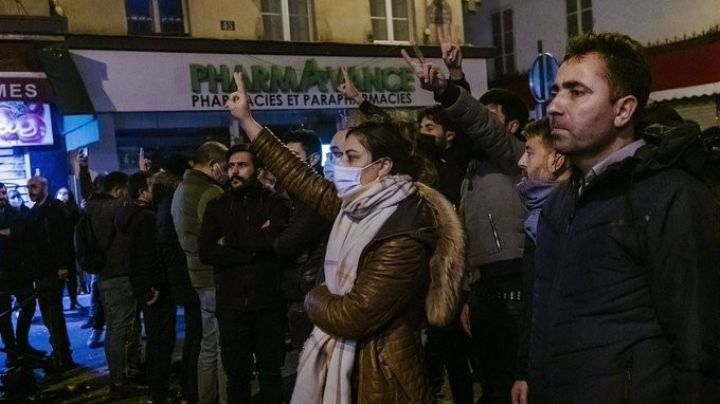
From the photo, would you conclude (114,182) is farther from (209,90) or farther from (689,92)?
(689,92)

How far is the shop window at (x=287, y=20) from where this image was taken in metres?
17.2

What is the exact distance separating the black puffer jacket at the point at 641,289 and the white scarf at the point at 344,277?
94 cm

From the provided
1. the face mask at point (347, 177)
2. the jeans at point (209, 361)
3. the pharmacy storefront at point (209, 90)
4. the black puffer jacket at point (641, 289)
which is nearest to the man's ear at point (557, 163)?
the face mask at point (347, 177)

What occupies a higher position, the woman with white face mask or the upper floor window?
the upper floor window

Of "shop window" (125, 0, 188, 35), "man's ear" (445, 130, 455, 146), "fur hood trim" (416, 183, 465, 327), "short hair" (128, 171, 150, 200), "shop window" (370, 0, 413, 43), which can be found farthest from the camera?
"shop window" (370, 0, 413, 43)

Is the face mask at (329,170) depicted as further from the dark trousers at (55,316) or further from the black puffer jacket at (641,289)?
the dark trousers at (55,316)

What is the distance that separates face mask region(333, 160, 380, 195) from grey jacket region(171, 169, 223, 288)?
9.26 ft

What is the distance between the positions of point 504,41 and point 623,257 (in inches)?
988

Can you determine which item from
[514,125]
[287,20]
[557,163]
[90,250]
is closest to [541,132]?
[557,163]

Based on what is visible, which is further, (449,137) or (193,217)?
(193,217)

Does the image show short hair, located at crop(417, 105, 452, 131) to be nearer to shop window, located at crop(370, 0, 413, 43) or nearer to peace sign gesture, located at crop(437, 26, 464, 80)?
peace sign gesture, located at crop(437, 26, 464, 80)

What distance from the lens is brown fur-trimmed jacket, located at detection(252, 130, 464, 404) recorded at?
3.08 m

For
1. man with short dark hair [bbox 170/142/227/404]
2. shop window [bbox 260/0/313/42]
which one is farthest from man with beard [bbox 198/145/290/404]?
shop window [bbox 260/0/313/42]

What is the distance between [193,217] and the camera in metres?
6.08
